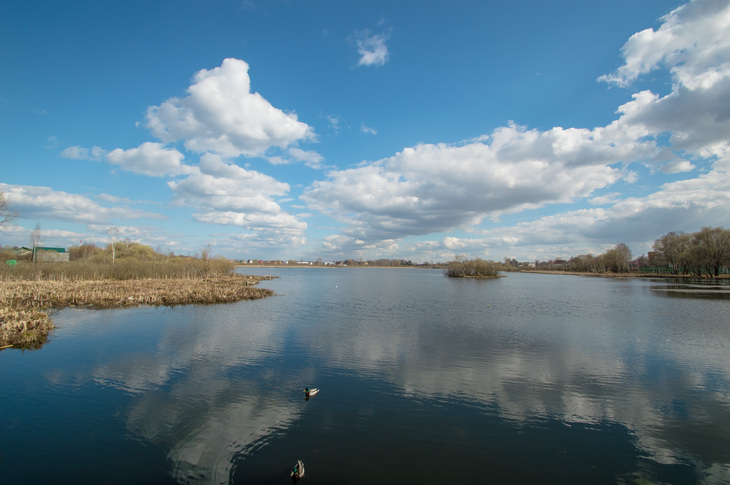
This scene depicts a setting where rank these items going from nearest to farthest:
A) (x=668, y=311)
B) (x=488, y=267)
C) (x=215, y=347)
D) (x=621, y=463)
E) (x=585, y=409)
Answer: (x=621, y=463) < (x=585, y=409) < (x=215, y=347) < (x=668, y=311) < (x=488, y=267)

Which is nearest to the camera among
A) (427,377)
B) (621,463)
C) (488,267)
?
(621,463)

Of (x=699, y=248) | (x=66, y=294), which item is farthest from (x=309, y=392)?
(x=699, y=248)

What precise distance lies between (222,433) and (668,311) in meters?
32.4

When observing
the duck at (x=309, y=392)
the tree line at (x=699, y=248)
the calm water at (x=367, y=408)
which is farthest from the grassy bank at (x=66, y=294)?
the tree line at (x=699, y=248)

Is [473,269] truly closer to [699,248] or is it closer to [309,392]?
[699,248]

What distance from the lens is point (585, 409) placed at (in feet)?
29.1

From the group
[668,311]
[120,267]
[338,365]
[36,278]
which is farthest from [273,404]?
[120,267]

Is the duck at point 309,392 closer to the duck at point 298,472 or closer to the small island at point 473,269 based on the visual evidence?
the duck at point 298,472

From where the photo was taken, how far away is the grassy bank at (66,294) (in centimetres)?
1566

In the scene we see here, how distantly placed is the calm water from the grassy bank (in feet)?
5.80

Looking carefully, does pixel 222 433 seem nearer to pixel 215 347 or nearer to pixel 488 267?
pixel 215 347

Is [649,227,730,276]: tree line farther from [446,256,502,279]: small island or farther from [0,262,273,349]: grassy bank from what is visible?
[0,262,273,349]: grassy bank

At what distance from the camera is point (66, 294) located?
2748cm

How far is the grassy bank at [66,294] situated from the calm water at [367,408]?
177cm
